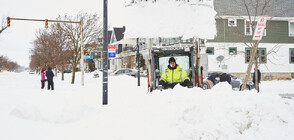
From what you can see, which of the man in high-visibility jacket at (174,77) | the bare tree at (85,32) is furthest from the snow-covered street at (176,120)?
the bare tree at (85,32)

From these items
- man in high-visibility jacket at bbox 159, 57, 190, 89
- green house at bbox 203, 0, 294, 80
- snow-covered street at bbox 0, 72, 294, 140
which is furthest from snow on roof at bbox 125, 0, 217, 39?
green house at bbox 203, 0, 294, 80

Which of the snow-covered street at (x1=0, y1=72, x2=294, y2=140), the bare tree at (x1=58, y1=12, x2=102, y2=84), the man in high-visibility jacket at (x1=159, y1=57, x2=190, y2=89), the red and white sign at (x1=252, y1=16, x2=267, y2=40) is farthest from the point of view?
the bare tree at (x1=58, y1=12, x2=102, y2=84)

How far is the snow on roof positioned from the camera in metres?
9.53

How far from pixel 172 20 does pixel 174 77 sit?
2288 mm

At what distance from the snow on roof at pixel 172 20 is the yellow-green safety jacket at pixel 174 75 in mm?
1476

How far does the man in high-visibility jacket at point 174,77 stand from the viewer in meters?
9.00

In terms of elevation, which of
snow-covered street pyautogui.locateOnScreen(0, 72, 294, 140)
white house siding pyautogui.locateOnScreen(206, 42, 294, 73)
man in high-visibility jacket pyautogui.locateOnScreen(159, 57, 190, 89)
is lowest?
snow-covered street pyautogui.locateOnScreen(0, 72, 294, 140)

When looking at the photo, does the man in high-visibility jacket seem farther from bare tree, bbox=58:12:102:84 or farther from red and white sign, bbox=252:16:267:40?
bare tree, bbox=58:12:102:84

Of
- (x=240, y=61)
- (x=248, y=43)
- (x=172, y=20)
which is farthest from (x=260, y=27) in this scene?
(x=240, y=61)

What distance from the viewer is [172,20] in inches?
389

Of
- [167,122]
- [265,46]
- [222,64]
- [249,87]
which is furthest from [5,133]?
[265,46]

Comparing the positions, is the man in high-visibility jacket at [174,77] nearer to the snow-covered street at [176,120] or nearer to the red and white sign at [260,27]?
the snow-covered street at [176,120]

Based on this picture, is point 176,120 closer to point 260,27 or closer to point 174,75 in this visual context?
point 174,75

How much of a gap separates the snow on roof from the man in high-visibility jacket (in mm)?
1462
